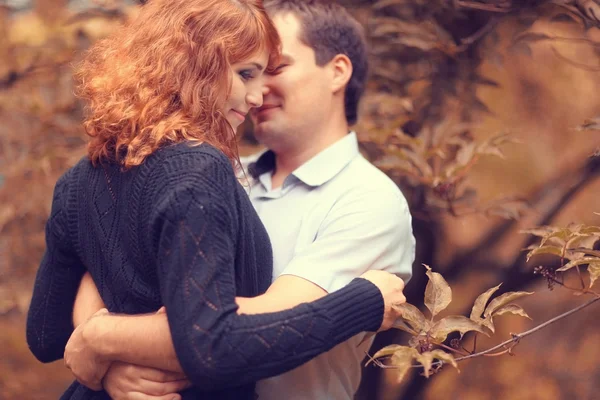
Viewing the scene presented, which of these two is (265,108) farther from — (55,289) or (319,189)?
(55,289)

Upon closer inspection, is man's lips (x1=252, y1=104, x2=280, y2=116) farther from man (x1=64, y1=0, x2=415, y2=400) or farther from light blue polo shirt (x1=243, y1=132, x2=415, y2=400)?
light blue polo shirt (x1=243, y1=132, x2=415, y2=400)

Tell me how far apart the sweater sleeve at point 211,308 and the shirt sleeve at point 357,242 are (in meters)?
0.25

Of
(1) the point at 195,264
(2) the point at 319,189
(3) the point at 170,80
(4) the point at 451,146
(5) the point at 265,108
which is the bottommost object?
(4) the point at 451,146

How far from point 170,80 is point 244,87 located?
18 cm

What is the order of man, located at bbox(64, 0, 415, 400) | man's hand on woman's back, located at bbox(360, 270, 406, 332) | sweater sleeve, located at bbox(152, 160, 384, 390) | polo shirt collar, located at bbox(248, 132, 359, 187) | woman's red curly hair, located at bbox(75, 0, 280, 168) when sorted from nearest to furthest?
sweater sleeve, located at bbox(152, 160, 384, 390), woman's red curly hair, located at bbox(75, 0, 280, 168), man's hand on woman's back, located at bbox(360, 270, 406, 332), man, located at bbox(64, 0, 415, 400), polo shirt collar, located at bbox(248, 132, 359, 187)

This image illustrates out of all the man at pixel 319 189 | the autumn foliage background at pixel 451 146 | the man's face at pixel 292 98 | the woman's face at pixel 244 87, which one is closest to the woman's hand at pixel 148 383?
the man at pixel 319 189

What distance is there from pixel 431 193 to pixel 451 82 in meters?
0.37

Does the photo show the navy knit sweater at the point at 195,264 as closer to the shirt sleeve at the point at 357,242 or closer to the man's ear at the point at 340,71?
the shirt sleeve at the point at 357,242

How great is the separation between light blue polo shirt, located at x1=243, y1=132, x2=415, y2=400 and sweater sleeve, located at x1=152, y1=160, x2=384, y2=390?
0.27 m

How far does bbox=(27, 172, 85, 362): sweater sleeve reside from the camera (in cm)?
174

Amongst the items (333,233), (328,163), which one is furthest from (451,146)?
(333,233)

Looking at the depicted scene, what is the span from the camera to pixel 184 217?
1.39 meters

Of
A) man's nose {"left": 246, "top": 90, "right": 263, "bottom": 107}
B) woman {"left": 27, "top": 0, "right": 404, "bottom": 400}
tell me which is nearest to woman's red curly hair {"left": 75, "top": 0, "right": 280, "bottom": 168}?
woman {"left": 27, "top": 0, "right": 404, "bottom": 400}

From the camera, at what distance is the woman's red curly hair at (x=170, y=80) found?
155 cm
